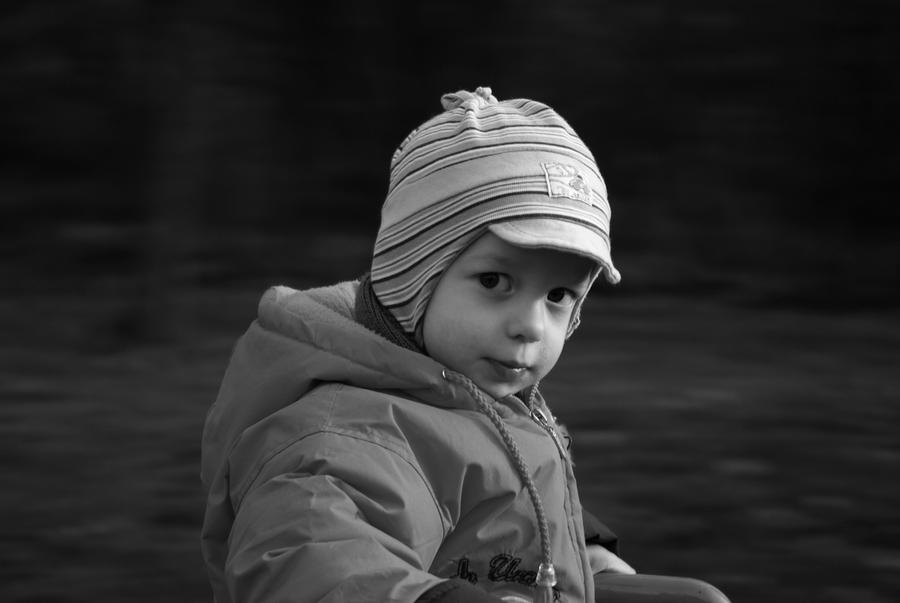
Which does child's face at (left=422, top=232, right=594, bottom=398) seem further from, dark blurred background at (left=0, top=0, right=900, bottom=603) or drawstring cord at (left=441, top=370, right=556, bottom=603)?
dark blurred background at (left=0, top=0, right=900, bottom=603)

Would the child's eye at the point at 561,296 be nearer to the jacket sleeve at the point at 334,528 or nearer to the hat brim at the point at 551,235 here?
the hat brim at the point at 551,235

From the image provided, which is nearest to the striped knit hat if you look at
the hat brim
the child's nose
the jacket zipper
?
the hat brim

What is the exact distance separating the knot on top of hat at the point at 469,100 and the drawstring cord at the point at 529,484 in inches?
16.5

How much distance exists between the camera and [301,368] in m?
2.13

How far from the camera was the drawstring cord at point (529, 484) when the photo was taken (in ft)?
6.79

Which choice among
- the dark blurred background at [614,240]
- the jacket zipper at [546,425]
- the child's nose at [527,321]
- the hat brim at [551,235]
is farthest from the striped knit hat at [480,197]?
the dark blurred background at [614,240]

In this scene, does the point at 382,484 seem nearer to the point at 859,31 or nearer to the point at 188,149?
the point at 188,149

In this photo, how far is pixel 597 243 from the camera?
6.89 feet

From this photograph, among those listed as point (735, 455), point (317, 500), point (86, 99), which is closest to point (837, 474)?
point (735, 455)

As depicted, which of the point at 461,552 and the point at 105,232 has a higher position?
the point at 105,232

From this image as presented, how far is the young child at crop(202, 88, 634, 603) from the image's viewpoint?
1966mm

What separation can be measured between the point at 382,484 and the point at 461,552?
21cm

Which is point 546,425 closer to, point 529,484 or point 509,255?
point 529,484

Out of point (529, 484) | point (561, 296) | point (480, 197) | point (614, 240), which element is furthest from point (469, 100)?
point (614, 240)
